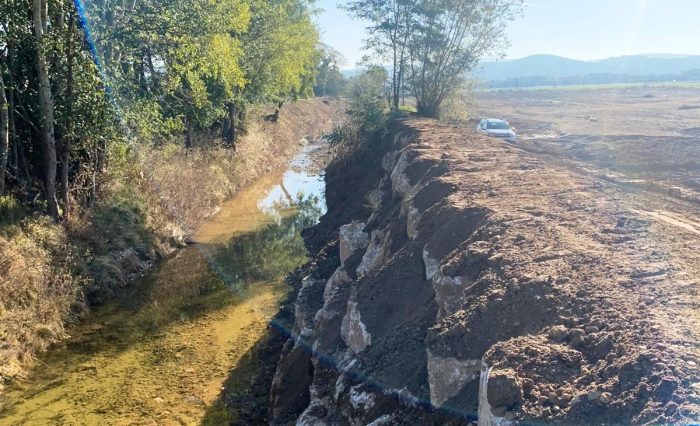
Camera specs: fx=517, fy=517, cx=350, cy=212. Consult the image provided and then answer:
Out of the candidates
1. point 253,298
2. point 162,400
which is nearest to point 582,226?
point 162,400

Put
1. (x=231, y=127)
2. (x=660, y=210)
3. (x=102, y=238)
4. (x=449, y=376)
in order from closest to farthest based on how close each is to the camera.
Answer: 1. (x=449, y=376)
2. (x=660, y=210)
3. (x=102, y=238)
4. (x=231, y=127)

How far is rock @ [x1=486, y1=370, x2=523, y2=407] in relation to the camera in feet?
13.8

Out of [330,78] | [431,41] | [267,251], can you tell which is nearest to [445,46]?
[431,41]

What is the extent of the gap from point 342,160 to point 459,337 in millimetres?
17818

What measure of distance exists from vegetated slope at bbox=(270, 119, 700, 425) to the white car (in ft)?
44.2

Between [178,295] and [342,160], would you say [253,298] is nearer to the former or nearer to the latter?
[178,295]

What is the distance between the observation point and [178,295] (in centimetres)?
1384

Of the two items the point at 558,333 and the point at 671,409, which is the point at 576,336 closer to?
the point at 558,333

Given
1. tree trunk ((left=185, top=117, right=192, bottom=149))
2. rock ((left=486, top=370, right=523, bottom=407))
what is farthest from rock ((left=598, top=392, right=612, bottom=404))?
tree trunk ((left=185, top=117, right=192, bottom=149))

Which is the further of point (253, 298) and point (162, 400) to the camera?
point (253, 298)

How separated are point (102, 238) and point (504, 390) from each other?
1259cm

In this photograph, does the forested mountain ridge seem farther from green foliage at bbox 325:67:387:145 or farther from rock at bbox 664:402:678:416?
rock at bbox 664:402:678:416

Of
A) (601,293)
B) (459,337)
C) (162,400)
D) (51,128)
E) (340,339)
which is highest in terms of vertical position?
(51,128)

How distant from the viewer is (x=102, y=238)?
1396 cm
